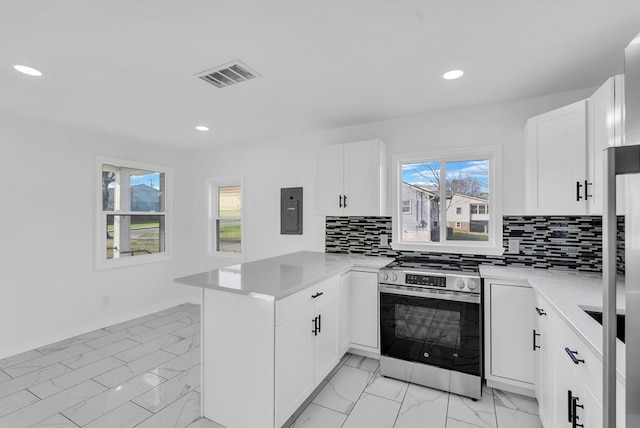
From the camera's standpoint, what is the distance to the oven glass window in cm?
230

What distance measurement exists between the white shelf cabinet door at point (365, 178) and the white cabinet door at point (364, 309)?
26.7 inches

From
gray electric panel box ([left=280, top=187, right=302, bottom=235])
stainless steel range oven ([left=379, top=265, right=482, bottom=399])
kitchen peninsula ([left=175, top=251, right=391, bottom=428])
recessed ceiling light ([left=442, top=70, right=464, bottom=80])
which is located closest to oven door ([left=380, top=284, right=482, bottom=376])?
stainless steel range oven ([left=379, top=265, right=482, bottom=399])

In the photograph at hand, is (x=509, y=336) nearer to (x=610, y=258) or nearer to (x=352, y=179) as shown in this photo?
(x=352, y=179)

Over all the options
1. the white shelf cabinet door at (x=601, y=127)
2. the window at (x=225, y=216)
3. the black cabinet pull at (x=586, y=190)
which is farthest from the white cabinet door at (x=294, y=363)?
the window at (x=225, y=216)

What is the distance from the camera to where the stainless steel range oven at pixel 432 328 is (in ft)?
7.55

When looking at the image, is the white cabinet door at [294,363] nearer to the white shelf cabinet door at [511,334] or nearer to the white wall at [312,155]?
the white shelf cabinet door at [511,334]

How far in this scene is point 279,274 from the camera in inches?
90.3

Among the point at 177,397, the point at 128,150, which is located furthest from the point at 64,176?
the point at 177,397

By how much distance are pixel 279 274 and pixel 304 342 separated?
20.5 inches

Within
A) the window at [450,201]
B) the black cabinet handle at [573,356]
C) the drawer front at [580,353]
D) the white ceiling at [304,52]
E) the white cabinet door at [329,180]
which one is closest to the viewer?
the drawer front at [580,353]

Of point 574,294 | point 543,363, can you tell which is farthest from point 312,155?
point 543,363

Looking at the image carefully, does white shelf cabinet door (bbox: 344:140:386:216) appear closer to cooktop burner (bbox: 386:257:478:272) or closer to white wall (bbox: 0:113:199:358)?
cooktop burner (bbox: 386:257:478:272)

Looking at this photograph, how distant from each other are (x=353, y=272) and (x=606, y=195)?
7.84 ft

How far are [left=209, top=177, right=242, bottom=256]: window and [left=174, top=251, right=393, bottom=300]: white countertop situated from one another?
159 centimetres
